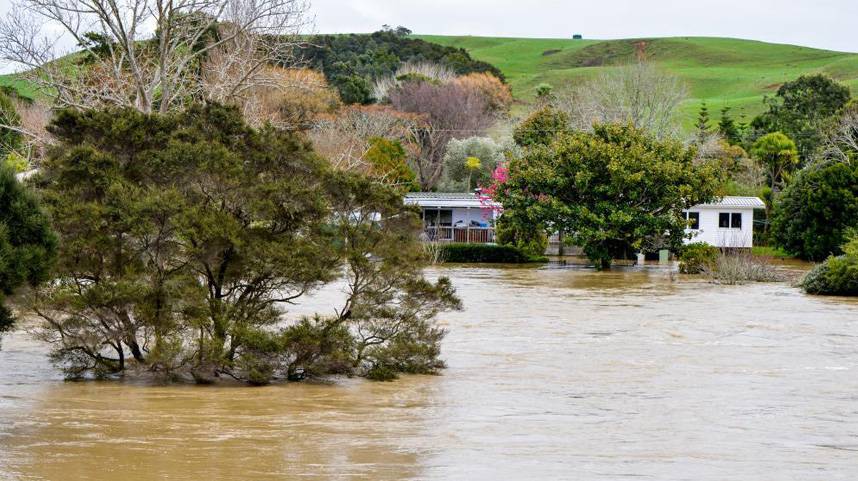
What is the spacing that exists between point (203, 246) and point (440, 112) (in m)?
70.6

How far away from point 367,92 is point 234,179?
2936 inches

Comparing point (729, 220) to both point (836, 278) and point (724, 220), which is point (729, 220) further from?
point (836, 278)

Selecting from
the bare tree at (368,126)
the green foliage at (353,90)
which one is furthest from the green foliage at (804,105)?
the green foliage at (353,90)

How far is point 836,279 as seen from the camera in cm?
3800

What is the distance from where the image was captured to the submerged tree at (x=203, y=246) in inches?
715

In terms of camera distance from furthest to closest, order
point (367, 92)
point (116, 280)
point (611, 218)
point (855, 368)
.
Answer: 1. point (367, 92)
2. point (611, 218)
3. point (855, 368)
4. point (116, 280)

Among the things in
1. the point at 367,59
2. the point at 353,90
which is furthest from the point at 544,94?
the point at 367,59

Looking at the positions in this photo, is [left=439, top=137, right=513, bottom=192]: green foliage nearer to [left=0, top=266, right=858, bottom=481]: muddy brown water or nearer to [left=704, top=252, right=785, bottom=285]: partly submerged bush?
[left=704, top=252, right=785, bottom=285]: partly submerged bush

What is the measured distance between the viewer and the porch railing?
6188cm

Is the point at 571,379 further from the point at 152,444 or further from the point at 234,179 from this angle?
the point at 152,444

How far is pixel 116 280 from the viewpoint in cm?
1844

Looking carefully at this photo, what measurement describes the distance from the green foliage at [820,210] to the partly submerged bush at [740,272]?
9.26m

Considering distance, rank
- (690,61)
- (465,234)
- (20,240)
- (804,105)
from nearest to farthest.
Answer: (20,240) → (465,234) → (804,105) → (690,61)

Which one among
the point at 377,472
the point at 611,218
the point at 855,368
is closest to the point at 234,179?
the point at 377,472
